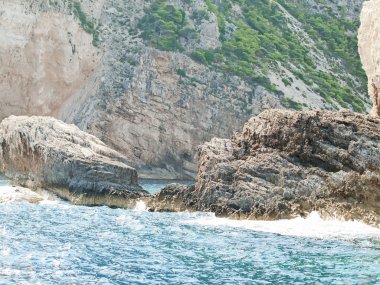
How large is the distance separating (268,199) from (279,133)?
3.96 meters

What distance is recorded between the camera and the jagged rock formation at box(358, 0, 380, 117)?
3023cm

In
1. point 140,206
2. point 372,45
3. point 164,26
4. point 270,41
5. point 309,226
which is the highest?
point 270,41

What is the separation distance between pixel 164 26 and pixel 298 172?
42.0m

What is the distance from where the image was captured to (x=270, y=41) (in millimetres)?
74000

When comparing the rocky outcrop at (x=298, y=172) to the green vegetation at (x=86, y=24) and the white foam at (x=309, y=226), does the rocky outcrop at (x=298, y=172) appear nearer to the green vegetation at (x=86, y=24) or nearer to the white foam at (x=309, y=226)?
the white foam at (x=309, y=226)

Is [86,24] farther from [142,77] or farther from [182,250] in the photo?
[182,250]

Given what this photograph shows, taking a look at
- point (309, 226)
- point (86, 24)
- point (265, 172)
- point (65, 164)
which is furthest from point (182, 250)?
point (86, 24)

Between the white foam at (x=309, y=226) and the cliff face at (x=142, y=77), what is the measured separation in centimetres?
3454

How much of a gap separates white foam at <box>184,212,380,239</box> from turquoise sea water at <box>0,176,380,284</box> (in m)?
0.04

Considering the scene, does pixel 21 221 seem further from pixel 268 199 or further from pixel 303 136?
pixel 303 136

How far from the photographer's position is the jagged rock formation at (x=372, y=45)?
1190 inches

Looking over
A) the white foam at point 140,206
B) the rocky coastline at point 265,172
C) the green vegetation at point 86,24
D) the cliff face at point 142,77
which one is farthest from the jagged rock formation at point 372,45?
the green vegetation at point 86,24

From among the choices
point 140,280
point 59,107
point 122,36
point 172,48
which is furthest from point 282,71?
point 140,280

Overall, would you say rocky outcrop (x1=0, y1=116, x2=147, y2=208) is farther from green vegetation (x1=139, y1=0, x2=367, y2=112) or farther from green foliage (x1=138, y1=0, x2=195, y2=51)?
green vegetation (x1=139, y1=0, x2=367, y2=112)
